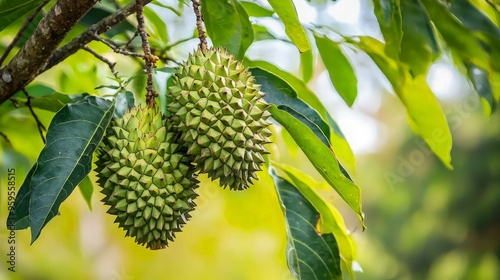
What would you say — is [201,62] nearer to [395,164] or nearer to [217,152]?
[217,152]

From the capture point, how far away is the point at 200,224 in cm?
316

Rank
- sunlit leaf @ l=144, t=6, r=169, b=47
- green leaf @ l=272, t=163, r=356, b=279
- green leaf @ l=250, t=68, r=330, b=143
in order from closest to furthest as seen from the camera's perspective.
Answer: green leaf @ l=250, t=68, r=330, b=143 → green leaf @ l=272, t=163, r=356, b=279 → sunlit leaf @ l=144, t=6, r=169, b=47

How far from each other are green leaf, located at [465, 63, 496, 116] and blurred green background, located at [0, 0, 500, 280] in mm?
142

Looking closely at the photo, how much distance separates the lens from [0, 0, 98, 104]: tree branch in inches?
36.6

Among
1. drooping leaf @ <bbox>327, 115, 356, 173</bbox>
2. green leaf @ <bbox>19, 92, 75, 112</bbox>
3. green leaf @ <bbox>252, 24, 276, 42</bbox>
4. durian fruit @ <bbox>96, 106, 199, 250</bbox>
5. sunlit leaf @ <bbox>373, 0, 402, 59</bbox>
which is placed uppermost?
green leaf @ <bbox>252, 24, 276, 42</bbox>

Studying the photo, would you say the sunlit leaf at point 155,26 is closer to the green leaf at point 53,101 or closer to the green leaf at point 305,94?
the green leaf at point 305,94

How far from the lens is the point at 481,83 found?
1.35 meters

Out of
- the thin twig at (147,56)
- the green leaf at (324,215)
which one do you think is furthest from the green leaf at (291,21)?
the green leaf at (324,215)

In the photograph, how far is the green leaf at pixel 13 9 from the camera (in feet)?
3.75

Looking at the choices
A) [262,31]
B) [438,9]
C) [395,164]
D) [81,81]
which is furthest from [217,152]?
[395,164]

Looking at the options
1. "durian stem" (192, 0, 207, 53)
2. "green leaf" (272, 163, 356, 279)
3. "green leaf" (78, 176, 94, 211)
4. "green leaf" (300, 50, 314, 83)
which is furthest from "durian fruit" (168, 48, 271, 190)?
"green leaf" (300, 50, 314, 83)

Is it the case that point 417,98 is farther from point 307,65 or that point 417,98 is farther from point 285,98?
point 285,98

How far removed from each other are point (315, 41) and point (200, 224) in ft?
6.15

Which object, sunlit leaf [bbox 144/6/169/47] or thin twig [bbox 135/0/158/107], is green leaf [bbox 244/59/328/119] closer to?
sunlit leaf [bbox 144/6/169/47]
